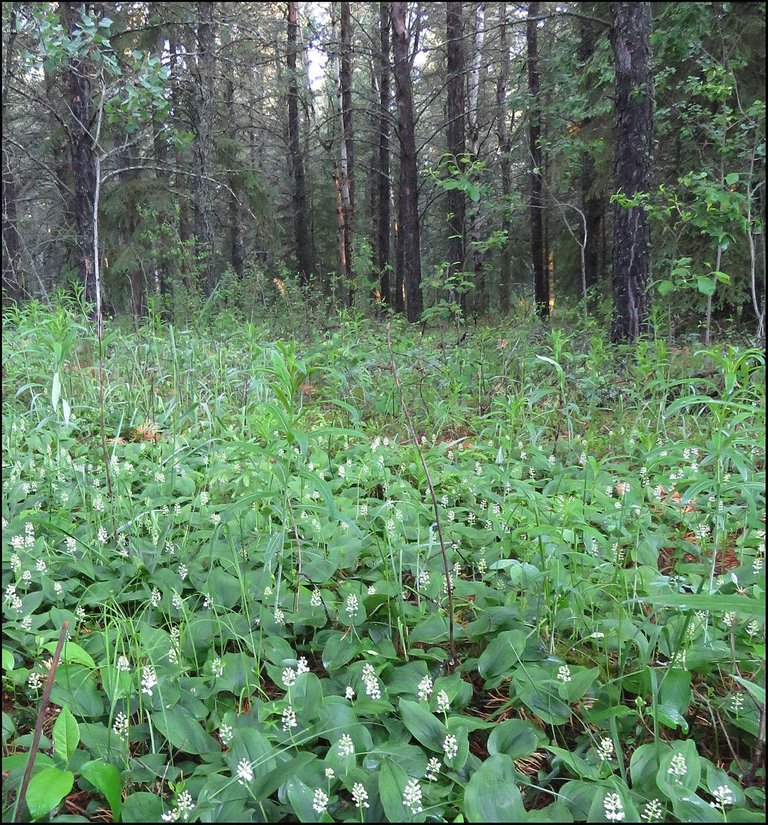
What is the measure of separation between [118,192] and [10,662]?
450 inches

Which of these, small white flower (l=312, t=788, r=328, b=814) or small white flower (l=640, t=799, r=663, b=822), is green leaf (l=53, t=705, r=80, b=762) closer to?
small white flower (l=312, t=788, r=328, b=814)

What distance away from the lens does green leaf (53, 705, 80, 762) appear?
119 centimetres

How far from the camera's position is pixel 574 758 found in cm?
124

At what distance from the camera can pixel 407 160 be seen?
10.2 m

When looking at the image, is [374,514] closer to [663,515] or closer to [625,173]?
[663,515]

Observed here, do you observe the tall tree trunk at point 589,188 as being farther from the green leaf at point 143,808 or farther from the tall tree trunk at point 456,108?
the green leaf at point 143,808

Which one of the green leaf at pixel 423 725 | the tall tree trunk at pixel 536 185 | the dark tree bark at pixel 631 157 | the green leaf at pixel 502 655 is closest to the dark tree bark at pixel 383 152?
the tall tree trunk at pixel 536 185

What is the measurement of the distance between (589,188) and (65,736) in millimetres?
12521

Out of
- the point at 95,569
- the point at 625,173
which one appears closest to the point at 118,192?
the point at 625,173

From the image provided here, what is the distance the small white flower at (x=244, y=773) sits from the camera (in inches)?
42.4

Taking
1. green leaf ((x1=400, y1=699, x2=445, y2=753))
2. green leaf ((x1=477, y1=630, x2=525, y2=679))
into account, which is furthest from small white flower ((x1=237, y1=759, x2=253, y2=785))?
green leaf ((x1=477, y1=630, x2=525, y2=679))

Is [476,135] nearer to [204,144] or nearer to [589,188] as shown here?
[589,188]

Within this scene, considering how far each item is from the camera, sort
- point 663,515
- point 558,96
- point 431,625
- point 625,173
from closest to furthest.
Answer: point 431,625 → point 663,515 → point 625,173 → point 558,96

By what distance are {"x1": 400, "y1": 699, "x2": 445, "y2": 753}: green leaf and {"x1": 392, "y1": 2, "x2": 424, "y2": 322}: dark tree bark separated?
30.1ft
